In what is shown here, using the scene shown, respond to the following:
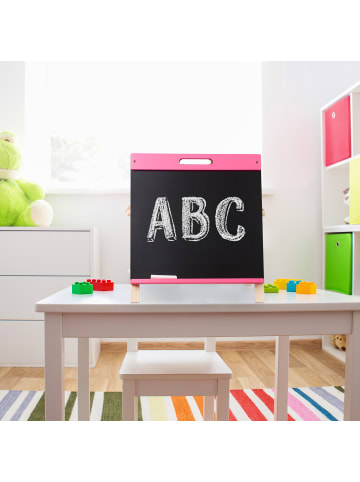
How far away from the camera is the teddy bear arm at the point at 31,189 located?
2.72 metres

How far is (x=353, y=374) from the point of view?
1004 millimetres

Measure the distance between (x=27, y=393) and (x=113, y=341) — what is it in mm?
882

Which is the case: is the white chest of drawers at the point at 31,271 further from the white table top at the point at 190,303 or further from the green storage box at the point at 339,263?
the green storage box at the point at 339,263

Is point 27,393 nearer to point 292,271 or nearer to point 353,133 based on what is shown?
point 292,271

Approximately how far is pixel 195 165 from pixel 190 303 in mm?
346

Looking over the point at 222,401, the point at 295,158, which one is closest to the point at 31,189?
the point at 295,158

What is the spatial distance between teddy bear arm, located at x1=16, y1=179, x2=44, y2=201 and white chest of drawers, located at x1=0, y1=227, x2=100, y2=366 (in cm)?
33

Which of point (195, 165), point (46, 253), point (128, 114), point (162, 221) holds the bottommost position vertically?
point (46, 253)

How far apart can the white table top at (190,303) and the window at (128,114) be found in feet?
6.69

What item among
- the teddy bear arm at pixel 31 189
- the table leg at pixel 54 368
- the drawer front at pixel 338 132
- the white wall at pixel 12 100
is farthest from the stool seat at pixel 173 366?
the white wall at pixel 12 100

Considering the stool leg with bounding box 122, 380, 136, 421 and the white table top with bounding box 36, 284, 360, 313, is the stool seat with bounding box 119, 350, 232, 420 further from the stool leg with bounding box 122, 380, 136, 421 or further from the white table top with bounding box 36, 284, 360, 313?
the white table top with bounding box 36, 284, 360, 313

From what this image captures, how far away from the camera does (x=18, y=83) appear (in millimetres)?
2887

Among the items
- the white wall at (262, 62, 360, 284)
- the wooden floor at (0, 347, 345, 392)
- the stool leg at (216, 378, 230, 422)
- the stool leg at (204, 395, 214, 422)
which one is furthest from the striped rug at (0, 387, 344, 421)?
the white wall at (262, 62, 360, 284)

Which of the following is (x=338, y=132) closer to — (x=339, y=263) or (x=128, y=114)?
(x=339, y=263)
